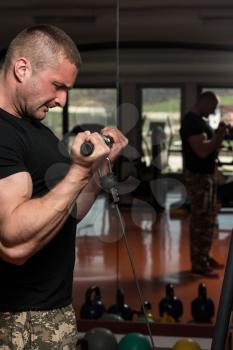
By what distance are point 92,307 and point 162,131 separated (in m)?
0.98

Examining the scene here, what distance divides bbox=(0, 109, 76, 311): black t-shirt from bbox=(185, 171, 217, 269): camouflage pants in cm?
194

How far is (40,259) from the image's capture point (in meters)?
1.67

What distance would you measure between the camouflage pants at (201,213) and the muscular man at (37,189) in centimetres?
186

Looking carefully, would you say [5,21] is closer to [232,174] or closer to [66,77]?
[232,174]

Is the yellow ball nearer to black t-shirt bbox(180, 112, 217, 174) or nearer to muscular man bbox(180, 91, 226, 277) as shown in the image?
muscular man bbox(180, 91, 226, 277)

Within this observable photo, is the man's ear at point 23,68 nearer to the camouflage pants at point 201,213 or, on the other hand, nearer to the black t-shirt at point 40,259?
the black t-shirt at point 40,259

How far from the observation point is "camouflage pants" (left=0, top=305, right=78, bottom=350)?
5.49ft

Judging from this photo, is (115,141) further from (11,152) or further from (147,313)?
(147,313)

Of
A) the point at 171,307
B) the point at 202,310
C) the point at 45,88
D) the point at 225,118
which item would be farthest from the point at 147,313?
the point at 45,88

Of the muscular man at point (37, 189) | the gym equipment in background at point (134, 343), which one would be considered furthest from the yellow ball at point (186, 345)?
the muscular man at point (37, 189)

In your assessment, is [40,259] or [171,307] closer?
[40,259]

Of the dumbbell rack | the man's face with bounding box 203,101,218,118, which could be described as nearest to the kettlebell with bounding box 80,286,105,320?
the man's face with bounding box 203,101,218,118

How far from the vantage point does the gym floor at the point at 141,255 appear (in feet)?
12.0

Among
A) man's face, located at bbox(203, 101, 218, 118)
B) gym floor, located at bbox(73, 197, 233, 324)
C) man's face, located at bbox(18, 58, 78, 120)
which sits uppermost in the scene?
man's face, located at bbox(18, 58, 78, 120)
